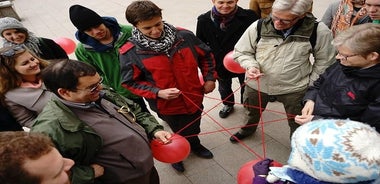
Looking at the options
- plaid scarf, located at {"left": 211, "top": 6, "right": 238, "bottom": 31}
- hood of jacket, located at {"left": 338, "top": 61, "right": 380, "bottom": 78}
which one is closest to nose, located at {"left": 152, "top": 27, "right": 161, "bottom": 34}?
plaid scarf, located at {"left": 211, "top": 6, "right": 238, "bottom": 31}

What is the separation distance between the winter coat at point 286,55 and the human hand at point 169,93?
58cm

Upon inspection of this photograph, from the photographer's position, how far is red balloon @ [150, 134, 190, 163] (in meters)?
1.78

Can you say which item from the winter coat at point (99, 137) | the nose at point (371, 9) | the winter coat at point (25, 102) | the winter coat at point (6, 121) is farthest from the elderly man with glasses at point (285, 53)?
the winter coat at point (6, 121)

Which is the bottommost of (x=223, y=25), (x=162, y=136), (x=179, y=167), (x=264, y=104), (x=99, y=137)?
(x=179, y=167)

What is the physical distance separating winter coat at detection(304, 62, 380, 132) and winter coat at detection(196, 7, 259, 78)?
1.01 metres

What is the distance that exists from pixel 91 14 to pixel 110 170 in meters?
1.21

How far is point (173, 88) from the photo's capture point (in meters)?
2.10

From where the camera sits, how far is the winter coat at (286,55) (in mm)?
1923

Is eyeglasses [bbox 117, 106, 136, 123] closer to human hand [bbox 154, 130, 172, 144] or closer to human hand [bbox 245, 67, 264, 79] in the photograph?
human hand [bbox 154, 130, 172, 144]

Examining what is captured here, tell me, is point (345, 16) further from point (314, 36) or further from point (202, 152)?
point (202, 152)

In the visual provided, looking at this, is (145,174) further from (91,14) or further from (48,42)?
(48,42)

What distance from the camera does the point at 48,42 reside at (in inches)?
97.2

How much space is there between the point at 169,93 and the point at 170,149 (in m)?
0.44

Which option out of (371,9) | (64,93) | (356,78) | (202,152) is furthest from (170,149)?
(371,9)
